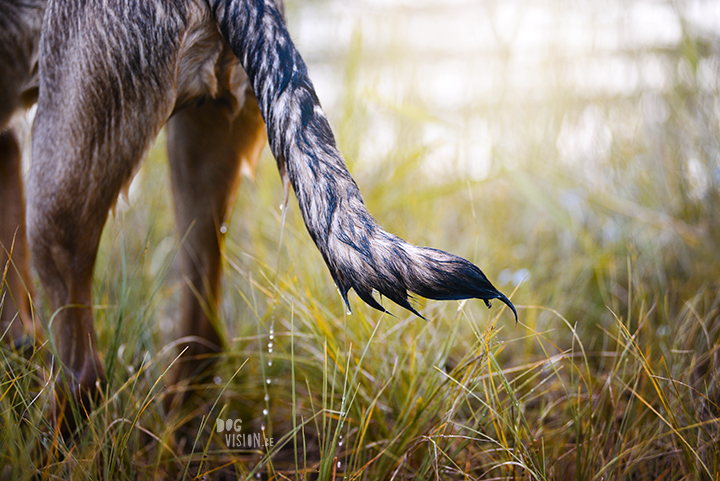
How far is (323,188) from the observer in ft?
3.62

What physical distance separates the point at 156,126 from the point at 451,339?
45.9 inches

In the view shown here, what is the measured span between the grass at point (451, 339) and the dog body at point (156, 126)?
195 mm

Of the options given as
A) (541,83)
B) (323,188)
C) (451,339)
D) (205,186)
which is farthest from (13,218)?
(541,83)

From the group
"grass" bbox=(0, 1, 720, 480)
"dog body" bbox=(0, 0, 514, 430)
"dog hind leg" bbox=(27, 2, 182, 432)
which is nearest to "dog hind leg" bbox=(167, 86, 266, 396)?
"dog body" bbox=(0, 0, 514, 430)

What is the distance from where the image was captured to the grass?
126cm

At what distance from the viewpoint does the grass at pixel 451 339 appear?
1.26 m

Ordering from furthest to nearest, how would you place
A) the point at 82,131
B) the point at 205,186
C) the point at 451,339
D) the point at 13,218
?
the point at 13,218 → the point at 205,186 → the point at 451,339 → the point at 82,131

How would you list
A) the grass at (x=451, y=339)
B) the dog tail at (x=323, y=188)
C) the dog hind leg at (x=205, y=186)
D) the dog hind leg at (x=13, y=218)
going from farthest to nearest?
the dog hind leg at (x=13, y=218) → the dog hind leg at (x=205, y=186) → the grass at (x=451, y=339) → the dog tail at (x=323, y=188)

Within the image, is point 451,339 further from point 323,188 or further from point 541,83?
point 541,83

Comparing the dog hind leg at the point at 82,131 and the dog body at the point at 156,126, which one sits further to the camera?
the dog hind leg at the point at 82,131

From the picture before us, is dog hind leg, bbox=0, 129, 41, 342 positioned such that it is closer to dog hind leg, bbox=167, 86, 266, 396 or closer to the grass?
the grass

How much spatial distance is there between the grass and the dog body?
195 millimetres

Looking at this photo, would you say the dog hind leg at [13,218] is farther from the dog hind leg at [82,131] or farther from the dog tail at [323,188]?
the dog tail at [323,188]

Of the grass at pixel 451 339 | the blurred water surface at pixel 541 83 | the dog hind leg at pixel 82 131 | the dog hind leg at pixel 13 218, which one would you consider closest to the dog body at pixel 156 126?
the dog hind leg at pixel 82 131
